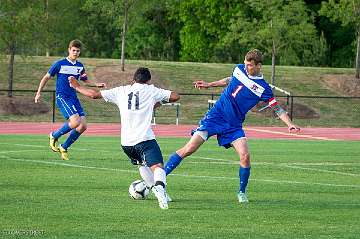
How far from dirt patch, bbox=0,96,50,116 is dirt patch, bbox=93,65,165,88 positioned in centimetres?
570

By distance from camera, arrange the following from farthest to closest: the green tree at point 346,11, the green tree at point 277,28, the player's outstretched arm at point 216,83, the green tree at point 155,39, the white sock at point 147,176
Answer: the green tree at point 155,39 → the green tree at point 277,28 → the green tree at point 346,11 → the player's outstretched arm at point 216,83 → the white sock at point 147,176

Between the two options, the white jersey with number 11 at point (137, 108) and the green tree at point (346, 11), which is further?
the green tree at point (346, 11)

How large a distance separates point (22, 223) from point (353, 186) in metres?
7.21

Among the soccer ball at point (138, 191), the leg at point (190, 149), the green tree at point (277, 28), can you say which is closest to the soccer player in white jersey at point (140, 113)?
the soccer ball at point (138, 191)

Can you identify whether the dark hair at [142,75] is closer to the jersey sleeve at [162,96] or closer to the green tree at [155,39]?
the jersey sleeve at [162,96]

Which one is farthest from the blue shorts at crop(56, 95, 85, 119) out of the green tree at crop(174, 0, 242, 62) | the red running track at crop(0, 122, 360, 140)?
the green tree at crop(174, 0, 242, 62)

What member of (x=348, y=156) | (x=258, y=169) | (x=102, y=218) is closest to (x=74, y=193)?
(x=102, y=218)

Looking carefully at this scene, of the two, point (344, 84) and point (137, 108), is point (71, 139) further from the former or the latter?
point (344, 84)

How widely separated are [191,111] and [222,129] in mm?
32645

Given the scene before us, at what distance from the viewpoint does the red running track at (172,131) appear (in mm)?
34188

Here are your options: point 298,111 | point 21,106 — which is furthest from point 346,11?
point 21,106

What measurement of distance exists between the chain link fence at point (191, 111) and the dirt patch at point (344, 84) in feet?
7.63

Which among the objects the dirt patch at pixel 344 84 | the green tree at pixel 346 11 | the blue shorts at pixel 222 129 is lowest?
the dirt patch at pixel 344 84

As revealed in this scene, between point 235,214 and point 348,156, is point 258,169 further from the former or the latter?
point 235,214
